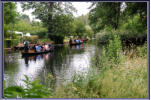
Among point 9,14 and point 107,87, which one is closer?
point 107,87

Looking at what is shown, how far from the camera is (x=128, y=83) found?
14.3ft

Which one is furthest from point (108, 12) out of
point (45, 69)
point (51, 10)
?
point (45, 69)

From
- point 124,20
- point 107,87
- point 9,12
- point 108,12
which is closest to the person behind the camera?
point 107,87

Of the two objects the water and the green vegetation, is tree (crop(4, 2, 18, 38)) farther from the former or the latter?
the water

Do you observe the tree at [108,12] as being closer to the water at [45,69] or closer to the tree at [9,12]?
the water at [45,69]

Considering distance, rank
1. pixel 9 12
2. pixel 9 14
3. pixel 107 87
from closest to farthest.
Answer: pixel 107 87
pixel 9 12
pixel 9 14

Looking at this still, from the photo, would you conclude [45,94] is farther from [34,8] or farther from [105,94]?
[34,8]

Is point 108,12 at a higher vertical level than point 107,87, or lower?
higher

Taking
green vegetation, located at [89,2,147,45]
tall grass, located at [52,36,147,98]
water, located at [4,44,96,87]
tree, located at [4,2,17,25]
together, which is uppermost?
tree, located at [4,2,17,25]

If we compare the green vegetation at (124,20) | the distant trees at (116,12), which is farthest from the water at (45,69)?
the distant trees at (116,12)

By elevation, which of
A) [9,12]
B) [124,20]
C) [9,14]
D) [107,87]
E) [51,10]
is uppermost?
[9,12]

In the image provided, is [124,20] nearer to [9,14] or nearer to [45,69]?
[45,69]

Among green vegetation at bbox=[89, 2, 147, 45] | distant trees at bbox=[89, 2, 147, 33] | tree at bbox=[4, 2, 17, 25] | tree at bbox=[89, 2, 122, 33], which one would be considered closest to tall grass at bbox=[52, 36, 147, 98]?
green vegetation at bbox=[89, 2, 147, 45]

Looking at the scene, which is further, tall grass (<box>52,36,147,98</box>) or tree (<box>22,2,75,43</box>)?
tree (<box>22,2,75,43</box>)
